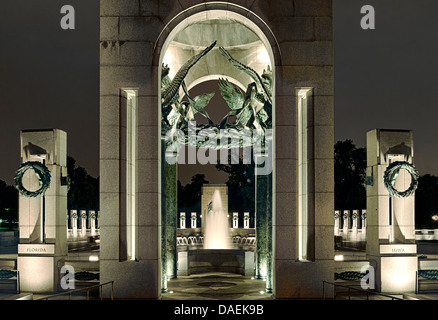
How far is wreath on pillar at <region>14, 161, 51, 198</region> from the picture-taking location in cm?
1730

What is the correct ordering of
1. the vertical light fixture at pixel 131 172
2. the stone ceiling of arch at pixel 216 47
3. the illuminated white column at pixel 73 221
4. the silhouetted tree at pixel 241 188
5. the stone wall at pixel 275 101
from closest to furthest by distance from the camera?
the stone wall at pixel 275 101
the vertical light fixture at pixel 131 172
the stone ceiling of arch at pixel 216 47
the illuminated white column at pixel 73 221
the silhouetted tree at pixel 241 188

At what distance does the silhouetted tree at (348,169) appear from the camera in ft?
231

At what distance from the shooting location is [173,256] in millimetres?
20406

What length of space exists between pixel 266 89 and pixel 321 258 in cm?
591

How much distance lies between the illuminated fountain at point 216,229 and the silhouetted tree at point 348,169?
32989 mm

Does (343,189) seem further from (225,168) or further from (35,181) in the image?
(35,181)

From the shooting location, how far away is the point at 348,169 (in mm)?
73438

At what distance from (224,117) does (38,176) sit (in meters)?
7.54

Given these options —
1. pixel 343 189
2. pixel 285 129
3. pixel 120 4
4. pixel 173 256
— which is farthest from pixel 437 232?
pixel 120 4

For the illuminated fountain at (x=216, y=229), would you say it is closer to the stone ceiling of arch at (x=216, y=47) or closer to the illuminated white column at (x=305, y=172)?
the stone ceiling of arch at (x=216, y=47)

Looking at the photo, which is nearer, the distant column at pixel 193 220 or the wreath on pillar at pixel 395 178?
the wreath on pillar at pixel 395 178

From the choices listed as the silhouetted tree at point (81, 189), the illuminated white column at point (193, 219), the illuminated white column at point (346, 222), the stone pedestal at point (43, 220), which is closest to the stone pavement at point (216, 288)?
the stone pedestal at point (43, 220)

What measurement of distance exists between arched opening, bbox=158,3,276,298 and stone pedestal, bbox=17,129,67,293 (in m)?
3.69

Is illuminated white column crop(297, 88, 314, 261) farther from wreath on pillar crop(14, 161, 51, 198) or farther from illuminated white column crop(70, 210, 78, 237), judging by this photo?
illuminated white column crop(70, 210, 78, 237)
